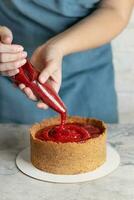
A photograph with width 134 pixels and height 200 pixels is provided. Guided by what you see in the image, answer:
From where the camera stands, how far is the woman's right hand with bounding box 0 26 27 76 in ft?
2.92

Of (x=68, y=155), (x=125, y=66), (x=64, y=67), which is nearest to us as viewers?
(x=68, y=155)

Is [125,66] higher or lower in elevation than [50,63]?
lower

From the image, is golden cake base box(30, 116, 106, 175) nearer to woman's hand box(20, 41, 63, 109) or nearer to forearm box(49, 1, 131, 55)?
woman's hand box(20, 41, 63, 109)

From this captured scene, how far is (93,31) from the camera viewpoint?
3.57 feet

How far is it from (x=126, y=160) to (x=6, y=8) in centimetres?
47

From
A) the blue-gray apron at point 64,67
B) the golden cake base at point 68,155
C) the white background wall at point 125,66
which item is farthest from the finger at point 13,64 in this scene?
the white background wall at point 125,66

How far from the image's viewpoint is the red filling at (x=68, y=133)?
875 millimetres

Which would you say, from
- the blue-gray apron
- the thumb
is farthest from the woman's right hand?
the blue-gray apron

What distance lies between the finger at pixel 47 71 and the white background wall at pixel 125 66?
23.0 inches

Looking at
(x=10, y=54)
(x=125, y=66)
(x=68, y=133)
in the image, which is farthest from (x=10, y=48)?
(x=125, y=66)

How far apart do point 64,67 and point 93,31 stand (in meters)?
0.15

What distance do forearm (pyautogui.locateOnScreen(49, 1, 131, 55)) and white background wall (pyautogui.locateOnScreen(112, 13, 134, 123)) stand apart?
343 mm

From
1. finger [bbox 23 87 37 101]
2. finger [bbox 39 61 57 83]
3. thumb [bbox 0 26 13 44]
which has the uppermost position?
thumb [bbox 0 26 13 44]

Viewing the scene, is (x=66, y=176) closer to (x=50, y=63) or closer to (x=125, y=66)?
(x=50, y=63)
